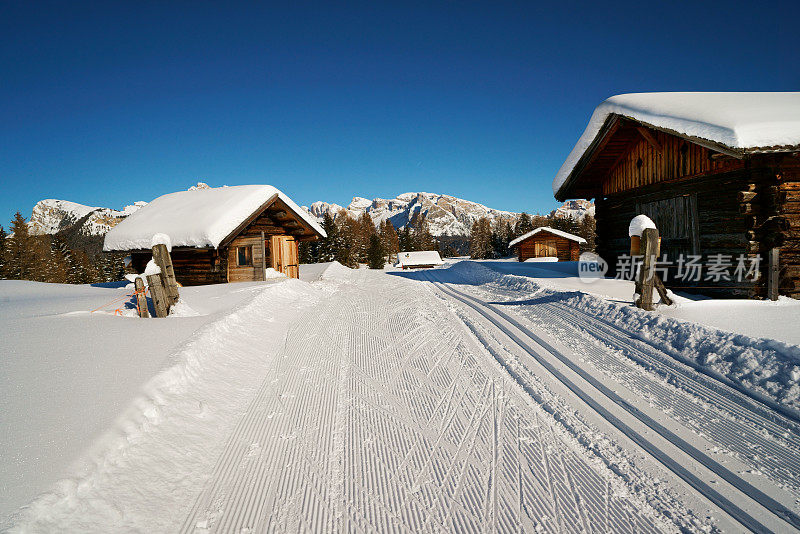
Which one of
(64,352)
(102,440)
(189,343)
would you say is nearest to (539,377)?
(102,440)

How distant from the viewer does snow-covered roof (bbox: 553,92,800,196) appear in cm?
701

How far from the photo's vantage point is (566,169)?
12.7m

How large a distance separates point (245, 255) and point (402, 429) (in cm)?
1474

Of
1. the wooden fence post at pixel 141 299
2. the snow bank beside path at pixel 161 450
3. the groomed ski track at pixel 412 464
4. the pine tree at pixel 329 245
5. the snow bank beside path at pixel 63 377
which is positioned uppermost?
the pine tree at pixel 329 245

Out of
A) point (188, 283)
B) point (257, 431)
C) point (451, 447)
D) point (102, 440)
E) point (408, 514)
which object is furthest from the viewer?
point (188, 283)

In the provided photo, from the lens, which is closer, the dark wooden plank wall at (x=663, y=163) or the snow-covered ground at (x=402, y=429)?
the snow-covered ground at (x=402, y=429)

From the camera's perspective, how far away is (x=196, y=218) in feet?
49.3

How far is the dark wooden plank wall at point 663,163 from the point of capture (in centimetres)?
870

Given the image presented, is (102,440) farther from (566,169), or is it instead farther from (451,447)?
(566,169)

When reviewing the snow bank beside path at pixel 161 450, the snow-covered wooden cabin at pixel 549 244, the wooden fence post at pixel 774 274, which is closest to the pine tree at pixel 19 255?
the snow bank beside path at pixel 161 450

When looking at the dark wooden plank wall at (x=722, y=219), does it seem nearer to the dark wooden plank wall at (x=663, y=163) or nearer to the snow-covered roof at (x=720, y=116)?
the dark wooden plank wall at (x=663, y=163)

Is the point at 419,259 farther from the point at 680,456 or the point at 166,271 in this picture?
the point at 680,456

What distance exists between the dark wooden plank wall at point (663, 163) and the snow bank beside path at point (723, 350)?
478cm

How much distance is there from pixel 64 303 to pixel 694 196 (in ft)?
53.7
